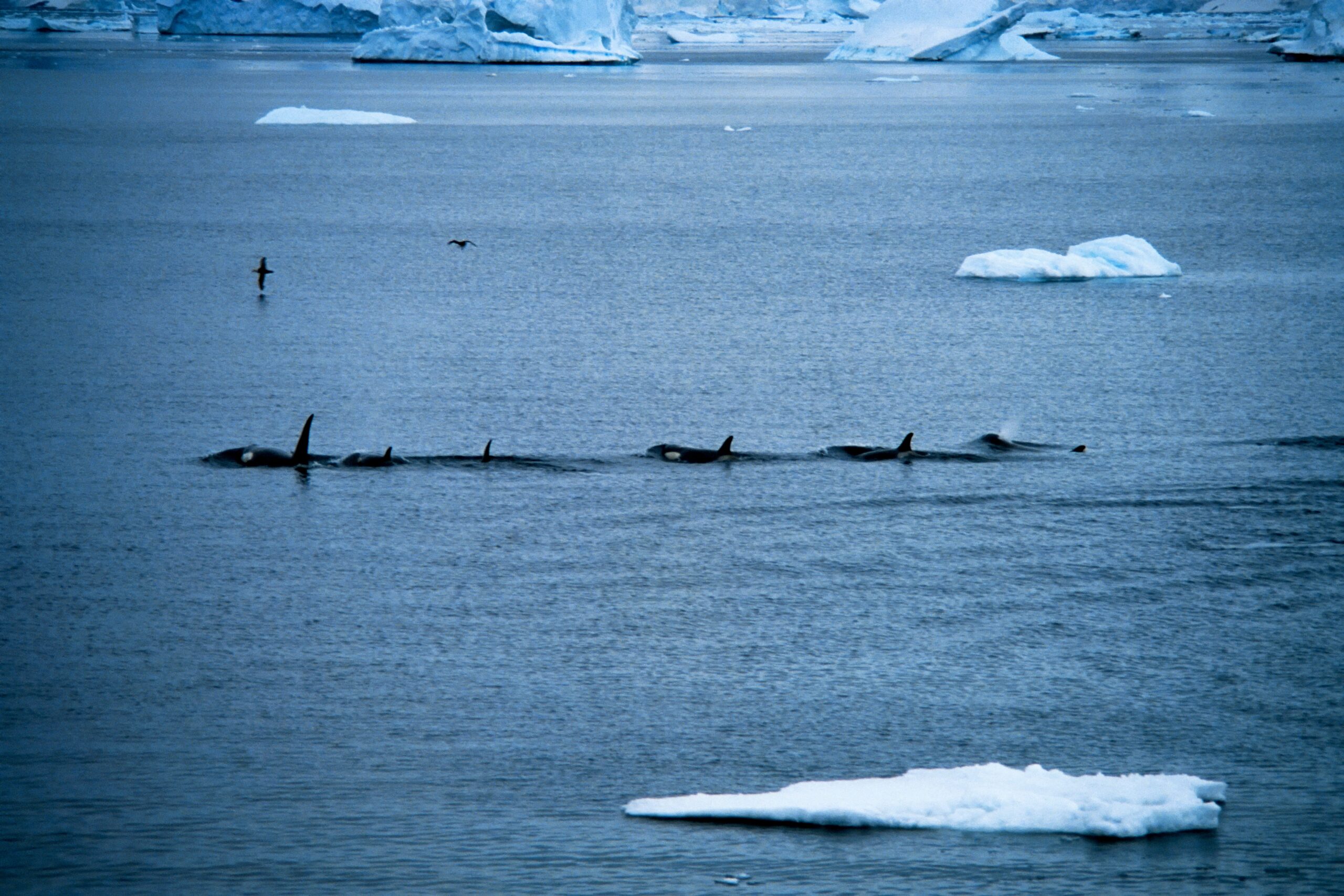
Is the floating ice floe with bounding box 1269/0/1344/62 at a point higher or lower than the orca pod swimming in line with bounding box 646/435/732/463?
higher

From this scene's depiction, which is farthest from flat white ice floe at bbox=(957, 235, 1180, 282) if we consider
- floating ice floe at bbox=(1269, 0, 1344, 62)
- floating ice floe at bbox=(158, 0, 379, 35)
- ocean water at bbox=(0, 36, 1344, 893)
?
floating ice floe at bbox=(158, 0, 379, 35)

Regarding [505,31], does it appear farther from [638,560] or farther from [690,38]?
[690,38]

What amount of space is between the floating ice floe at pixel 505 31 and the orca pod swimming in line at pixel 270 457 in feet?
229

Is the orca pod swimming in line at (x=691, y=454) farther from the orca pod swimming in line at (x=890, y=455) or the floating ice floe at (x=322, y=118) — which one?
the floating ice floe at (x=322, y=118)

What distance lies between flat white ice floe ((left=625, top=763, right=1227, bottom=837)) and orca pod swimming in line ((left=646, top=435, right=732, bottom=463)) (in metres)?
7.16

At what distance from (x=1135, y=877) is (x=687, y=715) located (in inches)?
116

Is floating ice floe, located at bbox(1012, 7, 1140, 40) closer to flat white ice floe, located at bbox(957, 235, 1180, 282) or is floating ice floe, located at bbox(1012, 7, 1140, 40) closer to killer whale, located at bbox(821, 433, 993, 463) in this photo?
flat white ice floe, located at bbox(957, 235, 1180, 282)

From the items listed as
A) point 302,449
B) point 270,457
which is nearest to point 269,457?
point 270,457

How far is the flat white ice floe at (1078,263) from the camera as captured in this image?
27500mm

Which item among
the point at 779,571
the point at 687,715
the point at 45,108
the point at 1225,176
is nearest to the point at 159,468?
the point at 779,571

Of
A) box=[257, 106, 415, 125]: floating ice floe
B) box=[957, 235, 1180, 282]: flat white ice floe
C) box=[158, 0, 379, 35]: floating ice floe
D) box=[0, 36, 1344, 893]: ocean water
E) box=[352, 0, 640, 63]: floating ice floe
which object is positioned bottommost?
box=[0, 36, 1344, 893]: ocean water

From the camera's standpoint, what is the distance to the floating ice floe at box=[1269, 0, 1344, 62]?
3713 inches

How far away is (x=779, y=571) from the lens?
1268 cm

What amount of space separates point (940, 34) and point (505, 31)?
2620 cm
